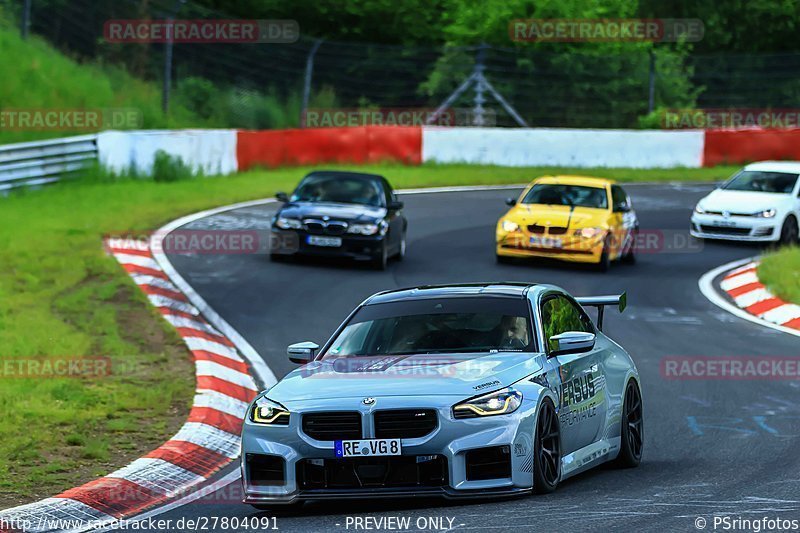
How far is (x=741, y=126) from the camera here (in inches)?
1614

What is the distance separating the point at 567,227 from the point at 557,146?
1546 centimetres

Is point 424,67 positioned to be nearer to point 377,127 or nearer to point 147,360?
point 377,127

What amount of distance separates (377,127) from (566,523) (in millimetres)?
29066

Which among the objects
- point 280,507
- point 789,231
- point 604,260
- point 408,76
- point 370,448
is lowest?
point 280,507

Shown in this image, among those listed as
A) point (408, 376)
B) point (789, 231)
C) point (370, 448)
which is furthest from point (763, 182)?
point (370, 448)

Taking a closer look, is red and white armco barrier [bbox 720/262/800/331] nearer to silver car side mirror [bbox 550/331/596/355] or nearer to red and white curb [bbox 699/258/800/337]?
red and white curb [bbox 699/258/800/337]

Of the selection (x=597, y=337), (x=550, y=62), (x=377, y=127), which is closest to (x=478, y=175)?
(x=377, y=127)

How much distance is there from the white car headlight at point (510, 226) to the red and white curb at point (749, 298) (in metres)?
2.83

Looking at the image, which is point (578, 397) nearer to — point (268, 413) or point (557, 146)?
point (268, 413)

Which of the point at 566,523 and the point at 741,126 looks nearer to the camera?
the point at 566,523

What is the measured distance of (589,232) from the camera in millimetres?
22484

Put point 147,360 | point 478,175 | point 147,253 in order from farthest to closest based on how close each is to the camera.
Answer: point 478,175
point 147,253
point 147,360

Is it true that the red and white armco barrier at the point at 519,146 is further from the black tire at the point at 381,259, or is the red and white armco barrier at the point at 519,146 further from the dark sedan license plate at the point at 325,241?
the dark sedan license plate at the point at 325,241

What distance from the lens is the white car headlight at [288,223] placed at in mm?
21859
